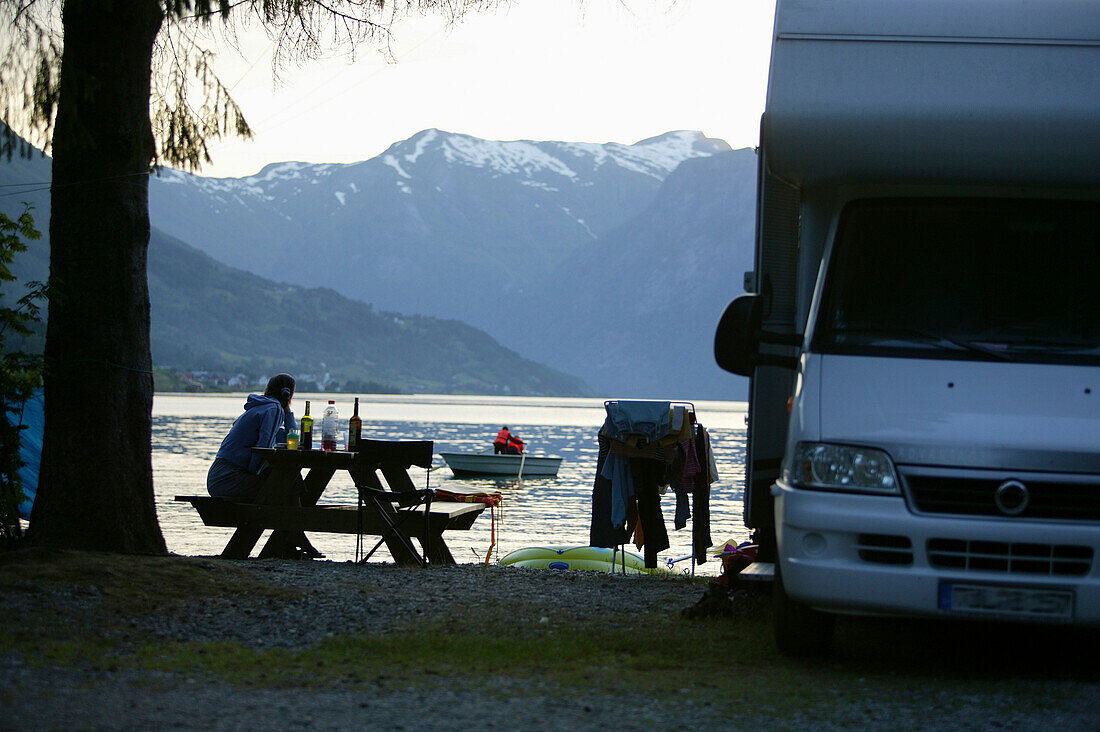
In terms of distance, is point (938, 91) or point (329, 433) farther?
Result: point (329, 433)

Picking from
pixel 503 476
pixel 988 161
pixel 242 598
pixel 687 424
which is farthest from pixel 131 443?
pixel 503 476

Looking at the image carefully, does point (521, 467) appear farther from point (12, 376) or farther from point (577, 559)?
point (12, 376)

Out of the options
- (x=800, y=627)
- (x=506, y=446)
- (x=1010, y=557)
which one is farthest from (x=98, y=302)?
(x=506, y=446)

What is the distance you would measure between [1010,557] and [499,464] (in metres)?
37.0

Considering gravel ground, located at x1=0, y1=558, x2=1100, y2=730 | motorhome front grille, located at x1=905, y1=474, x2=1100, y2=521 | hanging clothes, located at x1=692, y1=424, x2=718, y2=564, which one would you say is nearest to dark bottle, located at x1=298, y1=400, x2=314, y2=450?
gravel ground, located at x1=0, y1=558, x2=1100, y2=730

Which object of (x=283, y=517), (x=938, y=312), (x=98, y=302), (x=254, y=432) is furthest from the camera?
(x=254, y=432)

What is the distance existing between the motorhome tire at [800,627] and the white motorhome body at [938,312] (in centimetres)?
1

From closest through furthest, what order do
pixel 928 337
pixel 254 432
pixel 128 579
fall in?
1. pixel 928 337
2. pixel 128 579
3. pixel 254 432

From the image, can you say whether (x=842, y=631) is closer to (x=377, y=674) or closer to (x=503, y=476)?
(x=377, y=674)

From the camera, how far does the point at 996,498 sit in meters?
5.39

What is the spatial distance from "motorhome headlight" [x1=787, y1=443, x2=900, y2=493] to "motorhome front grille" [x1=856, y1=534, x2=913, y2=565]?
21 cm

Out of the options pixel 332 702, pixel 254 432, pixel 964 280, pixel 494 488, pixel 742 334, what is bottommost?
pixel 494 488

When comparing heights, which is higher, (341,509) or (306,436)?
(306,436)

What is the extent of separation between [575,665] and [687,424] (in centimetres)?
502
